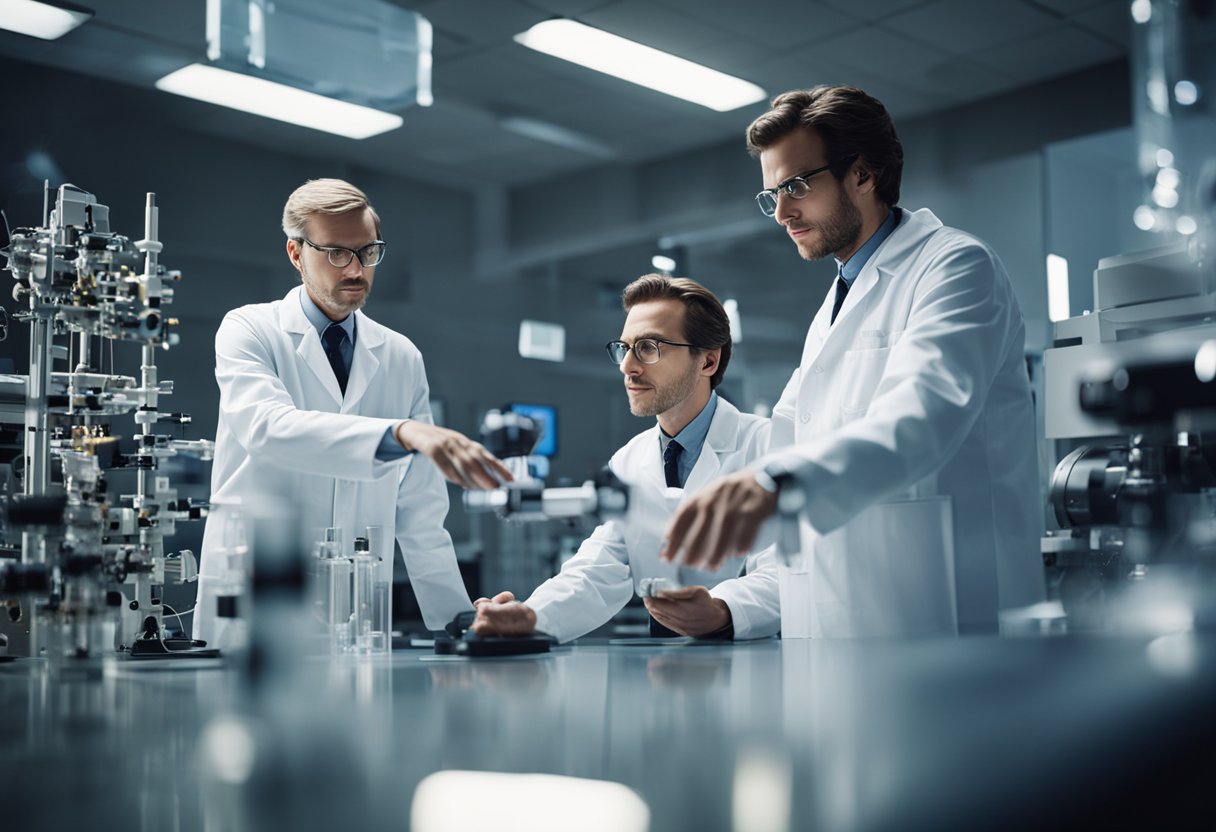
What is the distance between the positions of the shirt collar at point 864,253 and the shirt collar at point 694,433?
20.5 inches

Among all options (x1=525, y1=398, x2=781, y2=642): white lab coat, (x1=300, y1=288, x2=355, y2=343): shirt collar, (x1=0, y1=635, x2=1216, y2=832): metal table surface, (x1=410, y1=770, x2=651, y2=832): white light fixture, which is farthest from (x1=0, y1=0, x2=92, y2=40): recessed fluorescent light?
(x1=410, y1=770, x2=651, y2=832): white light fixture

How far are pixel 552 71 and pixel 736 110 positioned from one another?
121 cm

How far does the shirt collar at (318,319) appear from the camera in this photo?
2.50 m

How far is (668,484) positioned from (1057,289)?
413 centimetres

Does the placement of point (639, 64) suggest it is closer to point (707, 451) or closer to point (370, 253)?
point (370, 253)

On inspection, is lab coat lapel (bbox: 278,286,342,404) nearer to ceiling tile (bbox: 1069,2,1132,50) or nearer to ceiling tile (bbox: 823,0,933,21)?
ceiling tile (bbox: 823,0,933,21)

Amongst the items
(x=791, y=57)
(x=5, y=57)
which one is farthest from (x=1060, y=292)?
(x=5, y=57)

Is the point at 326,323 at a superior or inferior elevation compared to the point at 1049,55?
inferior

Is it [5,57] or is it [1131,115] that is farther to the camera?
[1131,115]

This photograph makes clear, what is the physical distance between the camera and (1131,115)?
5500mm

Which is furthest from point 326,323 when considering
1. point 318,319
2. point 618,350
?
point 618,350

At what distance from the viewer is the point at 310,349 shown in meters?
2.43

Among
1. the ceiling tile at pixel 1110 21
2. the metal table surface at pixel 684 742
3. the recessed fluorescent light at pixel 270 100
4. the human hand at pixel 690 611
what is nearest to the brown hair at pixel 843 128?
the human hand at pixel 690 611

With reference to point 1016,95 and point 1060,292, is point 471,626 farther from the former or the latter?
point 1016,95
